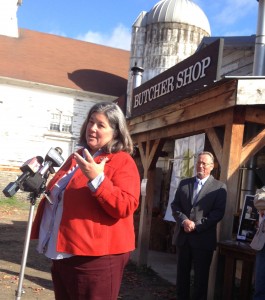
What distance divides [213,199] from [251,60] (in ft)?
16.6

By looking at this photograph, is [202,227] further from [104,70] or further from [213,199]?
[104,70]

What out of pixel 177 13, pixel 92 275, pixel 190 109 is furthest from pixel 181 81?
pixel 177 13

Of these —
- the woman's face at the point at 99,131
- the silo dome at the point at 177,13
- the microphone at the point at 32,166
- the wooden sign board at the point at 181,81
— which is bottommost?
the microphone at the point at 32,166

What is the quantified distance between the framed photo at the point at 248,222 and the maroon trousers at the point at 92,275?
10.3ft

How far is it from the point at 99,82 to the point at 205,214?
2246 centimetres

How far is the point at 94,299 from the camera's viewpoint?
90.0 inches

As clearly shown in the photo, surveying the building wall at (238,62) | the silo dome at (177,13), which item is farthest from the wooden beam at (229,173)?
the silo dome at (177,13)

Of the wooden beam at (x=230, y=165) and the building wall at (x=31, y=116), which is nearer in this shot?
the wooden beam at (x=230, y=165)

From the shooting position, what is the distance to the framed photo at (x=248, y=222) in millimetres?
5148

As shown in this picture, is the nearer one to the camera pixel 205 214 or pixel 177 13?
pixel 205 214

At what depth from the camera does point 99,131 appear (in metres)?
2.45

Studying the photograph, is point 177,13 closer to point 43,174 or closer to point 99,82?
point 99,82

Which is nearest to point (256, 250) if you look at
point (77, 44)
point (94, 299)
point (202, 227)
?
point (202, 227)

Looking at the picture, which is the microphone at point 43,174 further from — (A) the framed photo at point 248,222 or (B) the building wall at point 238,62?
(B) the building wall at point 238,62
